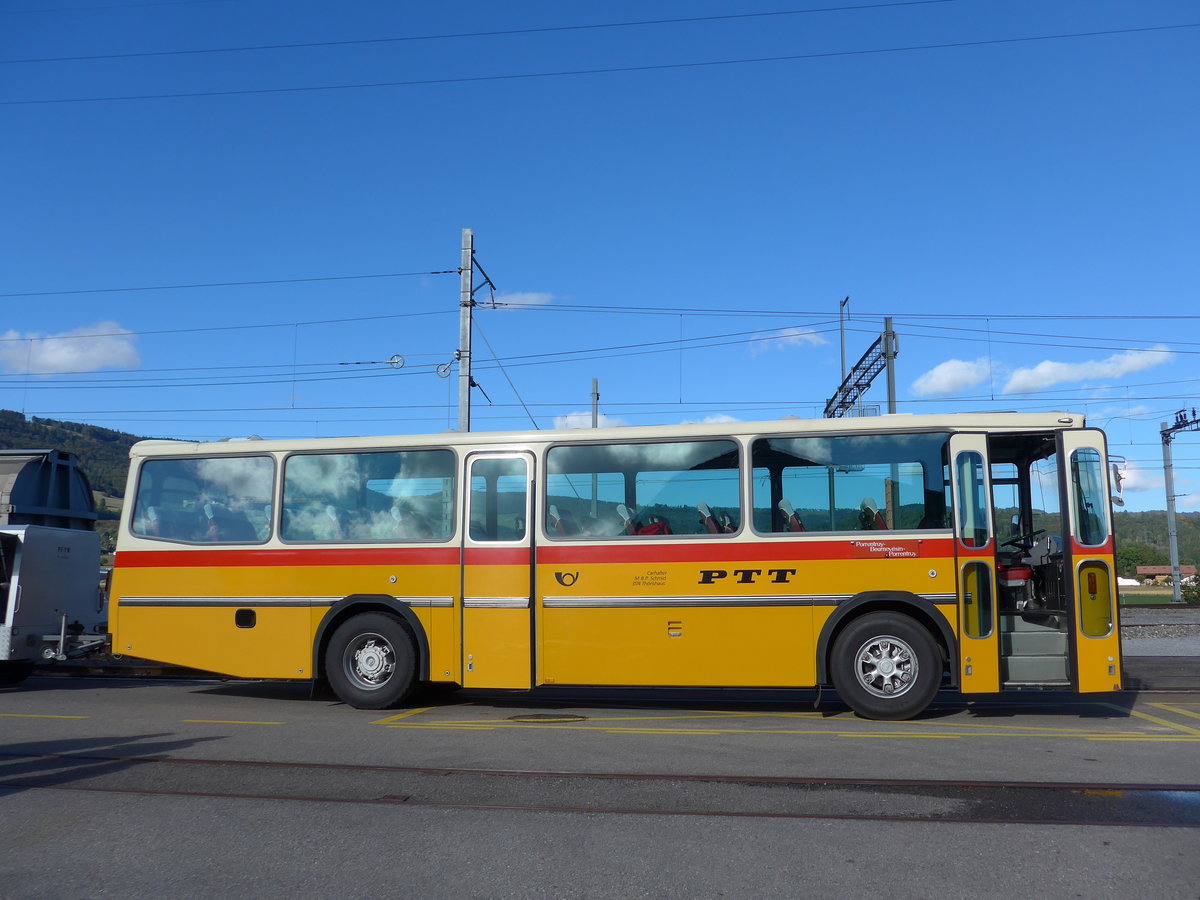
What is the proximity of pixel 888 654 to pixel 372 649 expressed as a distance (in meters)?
5.17

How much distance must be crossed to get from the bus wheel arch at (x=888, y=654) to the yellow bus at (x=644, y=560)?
0.8 inches

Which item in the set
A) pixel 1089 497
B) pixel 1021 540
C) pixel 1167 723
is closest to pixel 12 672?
pixel 1021 540

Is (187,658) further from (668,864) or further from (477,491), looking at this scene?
(668,864)

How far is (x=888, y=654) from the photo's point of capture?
9.34 m

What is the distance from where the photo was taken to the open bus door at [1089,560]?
29.7 feet

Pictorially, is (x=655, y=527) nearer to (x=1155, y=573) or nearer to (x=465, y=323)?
(x=465, y=323)

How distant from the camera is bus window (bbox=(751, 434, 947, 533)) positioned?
9.52 m

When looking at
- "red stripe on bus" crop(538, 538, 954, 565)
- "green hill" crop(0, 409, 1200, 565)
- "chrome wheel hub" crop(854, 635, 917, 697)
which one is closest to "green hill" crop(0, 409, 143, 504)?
"green hill" crop(0, 409, 1200, 565)

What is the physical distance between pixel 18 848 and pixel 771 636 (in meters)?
6.41

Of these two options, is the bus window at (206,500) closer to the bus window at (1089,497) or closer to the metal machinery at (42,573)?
the metal machinery at (42,573)

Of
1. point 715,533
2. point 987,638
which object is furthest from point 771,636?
point 987,638

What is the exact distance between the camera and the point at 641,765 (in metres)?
7.17

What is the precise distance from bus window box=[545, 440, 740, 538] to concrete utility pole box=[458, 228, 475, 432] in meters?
10.1

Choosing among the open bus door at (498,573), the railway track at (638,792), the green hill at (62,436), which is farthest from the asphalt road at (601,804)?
the green hill at (62,436)
